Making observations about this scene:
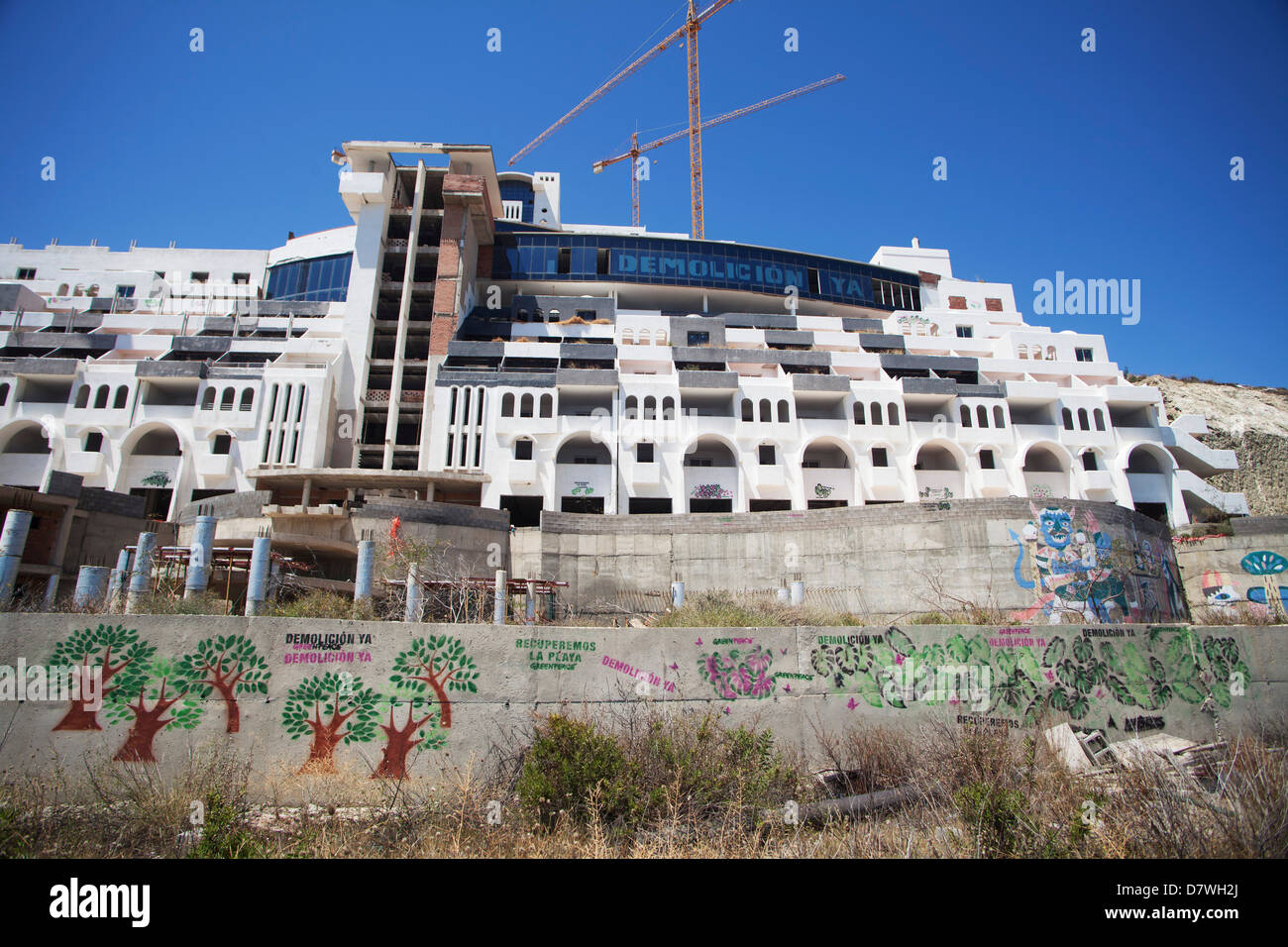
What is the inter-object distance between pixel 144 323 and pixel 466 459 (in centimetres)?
2960

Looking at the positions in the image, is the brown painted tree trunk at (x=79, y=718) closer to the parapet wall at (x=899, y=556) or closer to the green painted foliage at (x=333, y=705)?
the green painted foliage at (x=333, y=705)

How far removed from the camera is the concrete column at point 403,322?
46500 mm

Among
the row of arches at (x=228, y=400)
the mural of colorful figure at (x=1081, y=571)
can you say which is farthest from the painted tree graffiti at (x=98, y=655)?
the row of arches at (x=228, y=400)

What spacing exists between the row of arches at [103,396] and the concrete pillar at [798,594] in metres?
42.6

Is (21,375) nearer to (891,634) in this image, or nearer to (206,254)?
(206,254)

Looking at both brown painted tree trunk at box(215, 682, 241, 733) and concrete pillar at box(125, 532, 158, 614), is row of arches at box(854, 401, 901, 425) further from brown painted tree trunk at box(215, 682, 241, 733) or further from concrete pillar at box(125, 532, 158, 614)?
brown painted tree trunk at box(215, 682, 241, 733)

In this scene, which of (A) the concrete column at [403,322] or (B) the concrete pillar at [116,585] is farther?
(A) the concrete column at [403,322]

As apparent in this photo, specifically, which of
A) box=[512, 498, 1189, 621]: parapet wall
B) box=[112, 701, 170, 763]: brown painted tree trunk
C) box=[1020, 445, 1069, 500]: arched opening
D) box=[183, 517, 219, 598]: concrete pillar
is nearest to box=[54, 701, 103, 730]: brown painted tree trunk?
box=[112, 701, 170, 763]: brown painted tree trunk

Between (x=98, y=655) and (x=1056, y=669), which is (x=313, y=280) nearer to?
(x=98, y=655)

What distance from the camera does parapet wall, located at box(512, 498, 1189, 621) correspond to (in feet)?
92.0

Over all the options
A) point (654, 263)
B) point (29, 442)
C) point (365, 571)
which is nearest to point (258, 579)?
point (365, 571)

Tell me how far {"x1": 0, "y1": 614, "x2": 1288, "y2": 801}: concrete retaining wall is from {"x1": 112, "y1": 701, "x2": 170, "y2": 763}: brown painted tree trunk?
0.02 m

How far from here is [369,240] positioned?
51.8m
